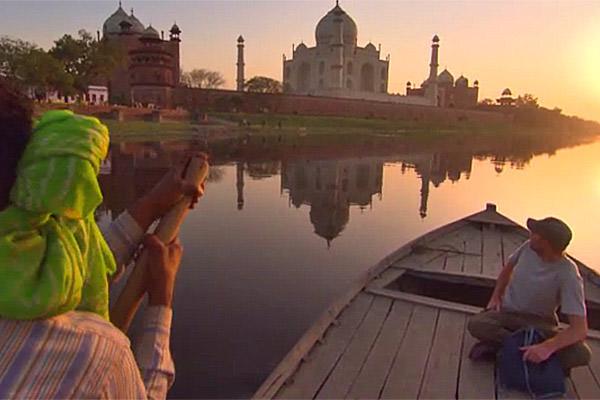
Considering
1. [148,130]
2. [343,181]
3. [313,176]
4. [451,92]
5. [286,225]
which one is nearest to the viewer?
[286,225]

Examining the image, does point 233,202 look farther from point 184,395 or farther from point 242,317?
point 184,395

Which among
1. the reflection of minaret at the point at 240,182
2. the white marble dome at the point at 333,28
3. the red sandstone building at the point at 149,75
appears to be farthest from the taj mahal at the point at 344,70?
the reflection of minaret at the point at 240,182

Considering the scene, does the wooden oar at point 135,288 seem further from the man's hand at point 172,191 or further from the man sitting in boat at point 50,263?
the man sitting in boat at point 50,263

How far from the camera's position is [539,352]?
266cm

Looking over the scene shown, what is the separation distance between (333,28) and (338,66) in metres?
5.97

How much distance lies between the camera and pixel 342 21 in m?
63.9

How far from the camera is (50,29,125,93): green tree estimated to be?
3481 centimetres

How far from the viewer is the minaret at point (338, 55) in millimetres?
61844

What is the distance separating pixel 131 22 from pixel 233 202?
48461 mm

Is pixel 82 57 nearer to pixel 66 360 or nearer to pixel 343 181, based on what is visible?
pixel 343 181

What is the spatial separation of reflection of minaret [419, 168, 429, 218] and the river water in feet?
0.20

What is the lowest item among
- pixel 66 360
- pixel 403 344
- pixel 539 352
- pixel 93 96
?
pixel 403 344

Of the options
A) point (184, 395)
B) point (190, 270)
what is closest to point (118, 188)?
point (190, 270)

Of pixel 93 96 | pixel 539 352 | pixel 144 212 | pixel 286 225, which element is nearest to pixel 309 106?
pixel 93 96
